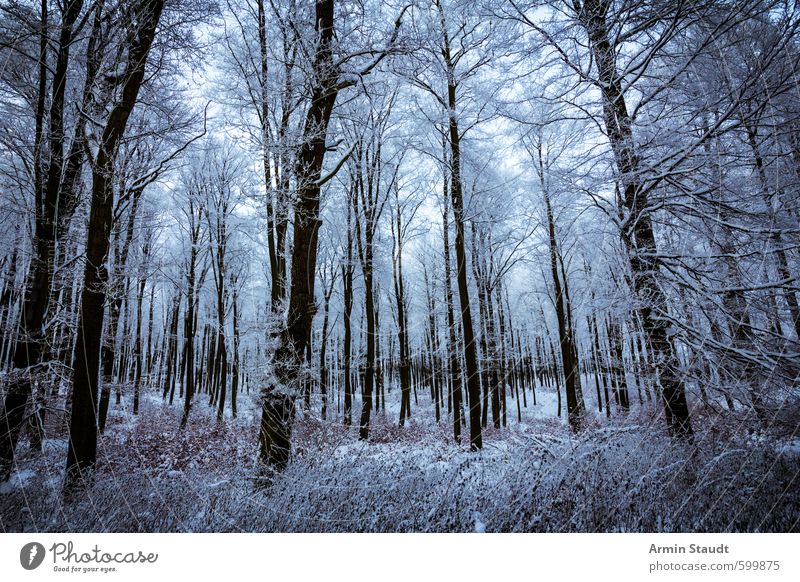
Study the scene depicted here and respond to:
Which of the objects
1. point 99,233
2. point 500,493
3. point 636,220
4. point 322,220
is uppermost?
point 322,220

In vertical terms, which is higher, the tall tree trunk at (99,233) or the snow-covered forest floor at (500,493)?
the tall tree trunk at (99,233)

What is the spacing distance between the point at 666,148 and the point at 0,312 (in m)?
7.91

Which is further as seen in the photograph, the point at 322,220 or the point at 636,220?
the point at 322,220

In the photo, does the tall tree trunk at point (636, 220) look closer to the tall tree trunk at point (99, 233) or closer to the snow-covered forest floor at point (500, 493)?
the snow-covered forest floor at point (500, 493)
